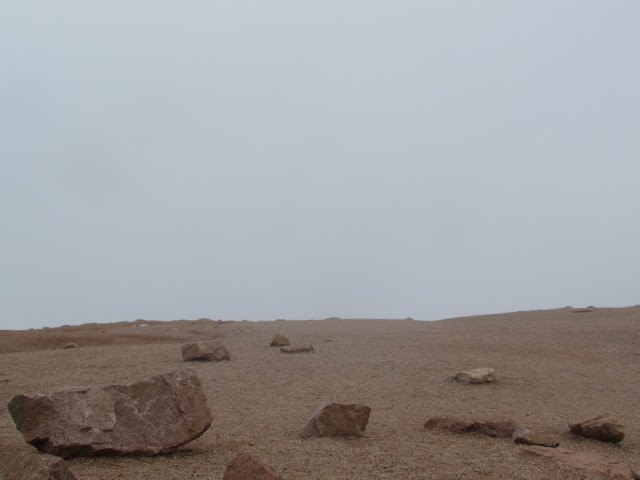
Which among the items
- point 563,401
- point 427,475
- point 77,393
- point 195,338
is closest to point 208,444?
point 77,393

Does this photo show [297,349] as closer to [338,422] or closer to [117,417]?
[338,422]

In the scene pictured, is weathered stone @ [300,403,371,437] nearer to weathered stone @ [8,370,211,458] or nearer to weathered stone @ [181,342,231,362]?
weathered stone @ [8,370,211,458]

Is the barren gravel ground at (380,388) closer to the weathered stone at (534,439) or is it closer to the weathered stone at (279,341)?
the weathered stone at (534,439)

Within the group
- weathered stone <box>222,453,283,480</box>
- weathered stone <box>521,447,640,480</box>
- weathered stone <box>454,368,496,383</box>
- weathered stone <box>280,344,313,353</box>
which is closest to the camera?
weathered stone <box>222,453,283,480</box>

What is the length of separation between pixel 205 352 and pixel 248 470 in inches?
338

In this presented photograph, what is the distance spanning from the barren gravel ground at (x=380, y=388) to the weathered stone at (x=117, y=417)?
5.7 inches

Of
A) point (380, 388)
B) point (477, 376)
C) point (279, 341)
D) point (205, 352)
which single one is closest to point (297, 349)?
point (279, 341)

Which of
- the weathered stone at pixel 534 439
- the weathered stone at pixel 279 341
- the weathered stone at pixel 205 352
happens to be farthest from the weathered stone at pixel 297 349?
the weathered stone at pixel 534 439

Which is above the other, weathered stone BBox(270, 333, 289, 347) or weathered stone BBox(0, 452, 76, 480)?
weathered stone BBox(270, 333, 289, 347)

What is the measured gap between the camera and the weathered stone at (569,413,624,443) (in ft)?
18.7

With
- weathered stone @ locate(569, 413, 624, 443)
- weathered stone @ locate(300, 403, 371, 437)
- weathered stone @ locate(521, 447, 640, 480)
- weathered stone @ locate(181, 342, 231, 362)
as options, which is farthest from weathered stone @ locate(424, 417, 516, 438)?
weathered stone @ locate(181, 342, 231, 362)

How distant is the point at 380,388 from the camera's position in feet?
29.1

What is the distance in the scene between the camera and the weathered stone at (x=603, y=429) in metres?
5.69

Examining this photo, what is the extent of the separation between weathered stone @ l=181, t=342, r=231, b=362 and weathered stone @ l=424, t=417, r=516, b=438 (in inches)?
273
